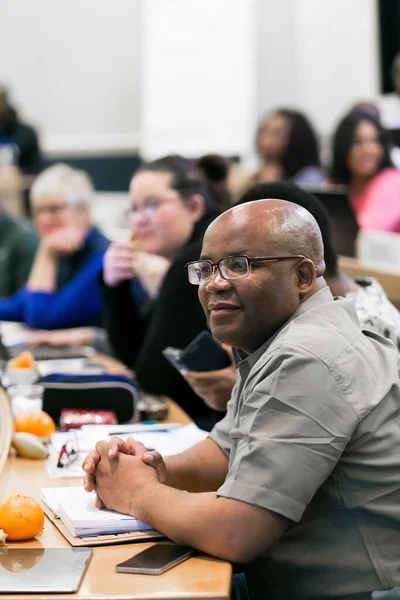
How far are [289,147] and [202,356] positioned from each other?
9.24ft

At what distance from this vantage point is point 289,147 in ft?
16.0

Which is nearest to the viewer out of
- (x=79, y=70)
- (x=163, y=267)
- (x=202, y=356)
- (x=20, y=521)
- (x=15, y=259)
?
(x=20, y=521)

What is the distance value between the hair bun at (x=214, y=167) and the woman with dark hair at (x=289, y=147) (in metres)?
1.69

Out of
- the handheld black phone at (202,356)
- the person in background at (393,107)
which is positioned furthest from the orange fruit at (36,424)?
the person in background at (393,107)

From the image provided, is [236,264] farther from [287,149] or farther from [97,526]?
[287,149]

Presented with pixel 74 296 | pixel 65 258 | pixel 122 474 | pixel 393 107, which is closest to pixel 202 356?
pixel 122 474

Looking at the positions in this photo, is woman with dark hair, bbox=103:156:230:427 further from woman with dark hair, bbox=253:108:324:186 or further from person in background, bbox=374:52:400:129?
person in background, bbox=374:52:400:129

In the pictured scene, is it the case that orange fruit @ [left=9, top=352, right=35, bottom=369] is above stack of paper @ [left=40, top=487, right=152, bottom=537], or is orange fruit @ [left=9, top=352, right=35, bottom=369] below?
below

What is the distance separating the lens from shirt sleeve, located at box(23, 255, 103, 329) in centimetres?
391

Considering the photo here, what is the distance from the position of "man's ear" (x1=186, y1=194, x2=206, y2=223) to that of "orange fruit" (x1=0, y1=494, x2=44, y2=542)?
5.06 ft

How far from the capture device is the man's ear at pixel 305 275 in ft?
5.08

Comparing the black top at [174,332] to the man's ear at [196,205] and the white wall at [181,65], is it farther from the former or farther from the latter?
the white wall at [181,65]

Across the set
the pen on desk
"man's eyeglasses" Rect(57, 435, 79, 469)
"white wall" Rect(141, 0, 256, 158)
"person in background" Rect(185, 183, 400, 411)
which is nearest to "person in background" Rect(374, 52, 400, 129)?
"white wall" Rect(141, 0, 256, 158)

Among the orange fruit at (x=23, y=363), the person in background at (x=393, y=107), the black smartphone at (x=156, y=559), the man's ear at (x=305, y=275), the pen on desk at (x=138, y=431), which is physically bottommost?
the orange fruit at (x=23, y=363)
